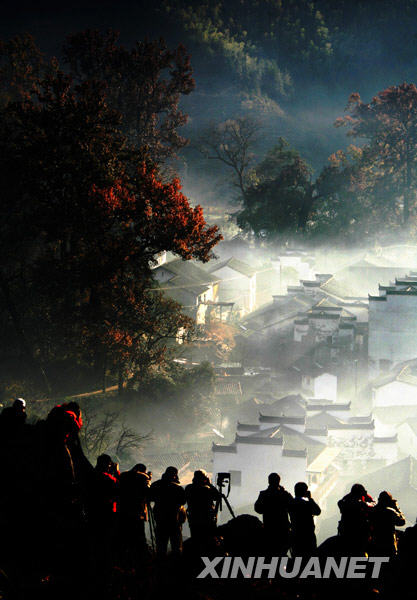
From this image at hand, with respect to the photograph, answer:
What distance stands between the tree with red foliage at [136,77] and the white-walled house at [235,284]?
24.9m

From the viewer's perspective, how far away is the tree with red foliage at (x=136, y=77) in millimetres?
25094

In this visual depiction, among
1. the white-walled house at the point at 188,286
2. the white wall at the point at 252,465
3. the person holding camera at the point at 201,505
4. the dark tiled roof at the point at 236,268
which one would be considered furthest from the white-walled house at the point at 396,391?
the person holding camera at the point at 201,505

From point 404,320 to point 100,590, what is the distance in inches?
1162

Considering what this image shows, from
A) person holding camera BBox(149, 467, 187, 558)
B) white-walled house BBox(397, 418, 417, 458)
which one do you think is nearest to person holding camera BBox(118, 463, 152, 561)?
person holding camera BBox(149, 467, 187, 558)

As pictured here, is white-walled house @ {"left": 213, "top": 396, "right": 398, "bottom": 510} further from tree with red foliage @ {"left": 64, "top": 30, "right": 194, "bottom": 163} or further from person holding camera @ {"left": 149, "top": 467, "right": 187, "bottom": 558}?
person holding camera @ {"left": 149, "top": 467, "right": 187, "bottom": 558}

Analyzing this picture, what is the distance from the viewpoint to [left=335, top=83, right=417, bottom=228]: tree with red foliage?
5053 centimetres

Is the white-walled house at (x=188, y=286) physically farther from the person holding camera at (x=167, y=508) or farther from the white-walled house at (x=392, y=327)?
the person holding camera at (x=167, y=508)

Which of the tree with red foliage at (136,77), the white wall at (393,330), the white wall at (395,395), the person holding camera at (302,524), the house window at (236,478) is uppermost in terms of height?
the tree with red foliage at (136,77)

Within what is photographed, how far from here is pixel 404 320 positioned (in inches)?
1278

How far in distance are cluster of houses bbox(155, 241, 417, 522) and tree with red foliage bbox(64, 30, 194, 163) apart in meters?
13.9

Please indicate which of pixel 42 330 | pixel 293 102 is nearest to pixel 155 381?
pixel 42 330

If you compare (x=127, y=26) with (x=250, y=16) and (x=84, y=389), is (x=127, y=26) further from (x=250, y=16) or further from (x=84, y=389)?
(x=84, y=389)

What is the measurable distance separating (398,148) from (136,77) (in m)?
32.0

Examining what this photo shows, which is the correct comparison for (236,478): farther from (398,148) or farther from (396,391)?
(398,148)
